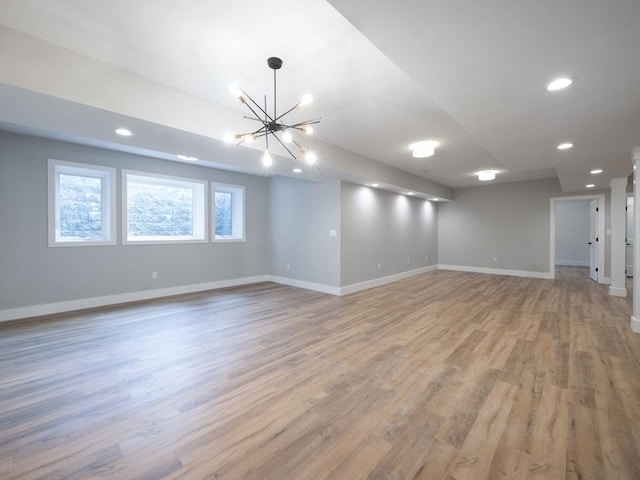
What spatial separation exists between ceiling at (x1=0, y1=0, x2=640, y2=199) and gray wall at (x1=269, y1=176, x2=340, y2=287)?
2.37 meters

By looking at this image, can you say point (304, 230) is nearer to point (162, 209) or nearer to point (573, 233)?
point (162, 209)

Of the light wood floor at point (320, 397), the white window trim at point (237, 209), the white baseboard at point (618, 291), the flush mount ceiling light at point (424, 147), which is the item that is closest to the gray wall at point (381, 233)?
the flush mount ceiling light at point (424, 147)

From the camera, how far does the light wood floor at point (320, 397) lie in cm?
161

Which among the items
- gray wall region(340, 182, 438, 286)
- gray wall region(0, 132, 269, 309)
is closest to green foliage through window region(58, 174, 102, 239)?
gray wall region(0, 132, 269, 309)

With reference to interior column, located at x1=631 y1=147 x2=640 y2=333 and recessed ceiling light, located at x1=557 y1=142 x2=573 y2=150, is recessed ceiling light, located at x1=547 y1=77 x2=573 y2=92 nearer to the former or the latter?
recessed ceiling light, located at x1=557 y1=142 x2=573 y2=150

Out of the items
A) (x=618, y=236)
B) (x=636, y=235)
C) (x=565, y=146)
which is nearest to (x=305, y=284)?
(x=565, y=146)

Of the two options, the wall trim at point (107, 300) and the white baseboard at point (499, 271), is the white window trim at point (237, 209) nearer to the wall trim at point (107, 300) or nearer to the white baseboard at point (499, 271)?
the wall trim at point (107, 300)

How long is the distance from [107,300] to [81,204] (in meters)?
1.76

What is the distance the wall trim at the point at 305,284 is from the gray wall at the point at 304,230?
0.24ft

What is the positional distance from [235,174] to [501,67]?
592 cm

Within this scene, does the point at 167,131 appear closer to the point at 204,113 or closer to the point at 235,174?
the point at 204,113

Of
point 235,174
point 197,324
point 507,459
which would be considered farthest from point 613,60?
point 235,174

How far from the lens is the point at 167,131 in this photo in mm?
2971

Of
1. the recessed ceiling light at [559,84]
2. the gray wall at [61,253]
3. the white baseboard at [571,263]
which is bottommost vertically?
the white baseboard at [571,263]
